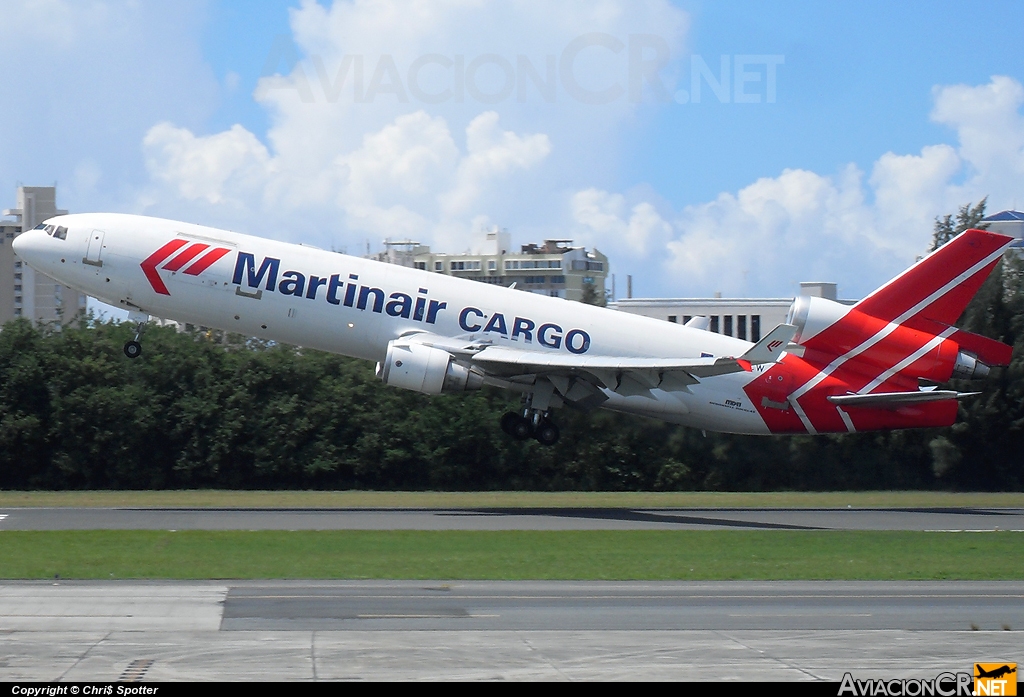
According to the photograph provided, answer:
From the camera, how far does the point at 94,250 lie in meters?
34.1

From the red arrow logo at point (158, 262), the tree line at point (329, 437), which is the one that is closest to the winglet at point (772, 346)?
the tree line at point (329, 437)

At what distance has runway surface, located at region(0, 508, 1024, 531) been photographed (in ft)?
91.0

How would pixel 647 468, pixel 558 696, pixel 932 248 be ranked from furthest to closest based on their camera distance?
pixel 932 248
pixel 647 468
pixel 558 696

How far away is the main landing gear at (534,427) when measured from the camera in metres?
36.0

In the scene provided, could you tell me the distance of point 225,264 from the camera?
112 feet

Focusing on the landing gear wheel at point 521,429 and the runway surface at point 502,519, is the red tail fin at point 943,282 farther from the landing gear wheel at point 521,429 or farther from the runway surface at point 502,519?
the landing gear wheel at point 521,429

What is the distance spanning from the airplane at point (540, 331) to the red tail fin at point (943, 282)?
0.04 meters

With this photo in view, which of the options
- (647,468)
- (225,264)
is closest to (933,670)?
(225,264)

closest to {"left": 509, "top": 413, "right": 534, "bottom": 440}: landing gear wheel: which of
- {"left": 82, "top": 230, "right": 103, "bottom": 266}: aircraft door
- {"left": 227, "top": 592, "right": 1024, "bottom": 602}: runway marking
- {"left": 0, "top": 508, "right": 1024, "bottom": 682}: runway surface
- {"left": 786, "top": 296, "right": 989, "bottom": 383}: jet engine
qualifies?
{"left": 786, "top": 296, "right": 989, "bottom": 383}: jet engine

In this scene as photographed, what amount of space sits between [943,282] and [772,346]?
9.21 metres

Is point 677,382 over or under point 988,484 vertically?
over

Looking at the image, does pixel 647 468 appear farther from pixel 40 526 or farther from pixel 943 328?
pixel 40 526

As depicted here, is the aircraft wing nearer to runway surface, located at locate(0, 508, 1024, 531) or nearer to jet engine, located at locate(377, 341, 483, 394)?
jet engine, located at locate(377, 341, 483, 394)

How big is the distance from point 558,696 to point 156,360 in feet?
126
